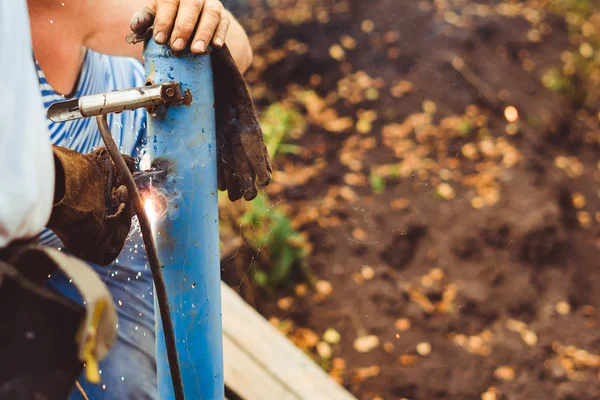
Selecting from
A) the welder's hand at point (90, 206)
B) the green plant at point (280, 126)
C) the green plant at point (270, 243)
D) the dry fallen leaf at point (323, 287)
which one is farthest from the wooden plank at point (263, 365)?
the green plant at point (280, 126)

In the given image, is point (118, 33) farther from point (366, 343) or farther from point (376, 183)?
point (376, 183)

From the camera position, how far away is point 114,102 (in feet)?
3.56

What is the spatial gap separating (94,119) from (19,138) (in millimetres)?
915

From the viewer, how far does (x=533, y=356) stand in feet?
9.82

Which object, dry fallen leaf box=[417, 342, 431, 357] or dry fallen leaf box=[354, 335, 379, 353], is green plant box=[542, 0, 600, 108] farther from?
dry fallen leaf box=[354, 335, 379, 353]

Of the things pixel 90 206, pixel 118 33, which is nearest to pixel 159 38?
pixel 90 206

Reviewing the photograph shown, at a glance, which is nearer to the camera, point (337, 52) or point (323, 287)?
point (323, 287)

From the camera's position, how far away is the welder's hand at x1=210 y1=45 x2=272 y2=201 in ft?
4.22

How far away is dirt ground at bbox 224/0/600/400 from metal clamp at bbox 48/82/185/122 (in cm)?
216

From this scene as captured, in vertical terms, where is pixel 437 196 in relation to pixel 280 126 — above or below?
below

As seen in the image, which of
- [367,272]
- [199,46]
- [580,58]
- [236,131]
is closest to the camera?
[199,46]

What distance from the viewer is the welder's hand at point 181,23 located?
3.84ft

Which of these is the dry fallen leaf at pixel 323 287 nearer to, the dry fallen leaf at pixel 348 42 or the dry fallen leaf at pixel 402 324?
the dry fallen leaf at pixel 402 324

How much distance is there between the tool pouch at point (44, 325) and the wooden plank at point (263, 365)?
4.75 feet
